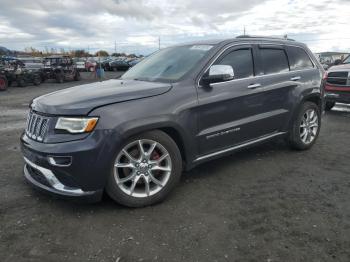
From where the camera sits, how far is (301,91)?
5320 millimetres

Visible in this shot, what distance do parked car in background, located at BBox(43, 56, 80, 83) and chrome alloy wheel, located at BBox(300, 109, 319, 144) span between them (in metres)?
21.4

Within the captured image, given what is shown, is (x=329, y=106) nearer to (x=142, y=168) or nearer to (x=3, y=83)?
(x=142, y=168)

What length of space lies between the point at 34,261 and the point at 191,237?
1.29 meters

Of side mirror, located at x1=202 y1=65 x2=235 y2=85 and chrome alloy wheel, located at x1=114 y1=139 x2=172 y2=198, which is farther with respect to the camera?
side mirror, located at x1=202 y1=65 x2=235 y2=85

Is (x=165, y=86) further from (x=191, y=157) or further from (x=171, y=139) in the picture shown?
(x=191, y=157)

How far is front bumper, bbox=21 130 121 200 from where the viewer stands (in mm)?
3199

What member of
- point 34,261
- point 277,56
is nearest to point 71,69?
point 277,56

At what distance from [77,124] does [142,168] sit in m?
0.80

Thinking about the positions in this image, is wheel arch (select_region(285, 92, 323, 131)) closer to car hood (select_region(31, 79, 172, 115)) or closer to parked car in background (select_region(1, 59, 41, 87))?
car hood (select_region(31, 79, 172, 115))

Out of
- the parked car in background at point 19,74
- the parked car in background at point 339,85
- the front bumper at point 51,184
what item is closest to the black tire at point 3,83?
the parked car in background at point 19,74

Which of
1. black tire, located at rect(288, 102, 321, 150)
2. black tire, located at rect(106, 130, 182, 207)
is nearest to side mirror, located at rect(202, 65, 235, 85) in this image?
black tire, located at rect(106, 130, 182, 207)

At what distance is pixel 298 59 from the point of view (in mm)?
5496

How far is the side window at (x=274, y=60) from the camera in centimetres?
489

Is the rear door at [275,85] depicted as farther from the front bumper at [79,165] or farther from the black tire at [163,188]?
the front bumper at [79,165]
